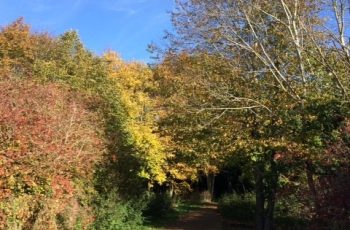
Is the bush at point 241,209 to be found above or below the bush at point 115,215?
above

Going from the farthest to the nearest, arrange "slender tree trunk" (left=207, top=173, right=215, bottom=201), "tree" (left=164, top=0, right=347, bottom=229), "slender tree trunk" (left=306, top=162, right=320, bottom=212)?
1. "slender tree trunk" (left=207, top=173, right=215, bottom=201)
2. "tree" (left=164, top=0, right=347, bottom=229)
3. "slender tree trunk" (left=306, top=162, right=320, bottom=212)

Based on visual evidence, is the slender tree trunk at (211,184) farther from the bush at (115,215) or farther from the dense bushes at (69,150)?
the bush at (115,215)

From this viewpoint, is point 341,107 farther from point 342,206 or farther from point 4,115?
point 4,115

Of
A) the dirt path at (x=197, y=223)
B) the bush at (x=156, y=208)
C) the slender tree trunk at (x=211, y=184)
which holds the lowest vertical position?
the dirt path at (x=197, y=223)

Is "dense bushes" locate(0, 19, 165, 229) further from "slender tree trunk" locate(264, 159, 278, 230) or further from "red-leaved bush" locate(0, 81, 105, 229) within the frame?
"slender tree trunk" locate(264, 159, 278, 230)

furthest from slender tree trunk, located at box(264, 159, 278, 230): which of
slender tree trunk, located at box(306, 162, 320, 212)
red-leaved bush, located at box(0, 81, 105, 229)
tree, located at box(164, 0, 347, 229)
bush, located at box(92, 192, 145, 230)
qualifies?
red-leaved bush, located at box(0, 81, 105, 229)

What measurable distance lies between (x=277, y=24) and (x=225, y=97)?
3111mm

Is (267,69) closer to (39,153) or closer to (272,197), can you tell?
(272,197)

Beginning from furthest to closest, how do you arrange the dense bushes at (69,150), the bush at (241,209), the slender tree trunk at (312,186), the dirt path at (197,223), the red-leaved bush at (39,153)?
1. the bush at (241,209)
2. the dirt path at (197,223)
3. the dense bushes at (69,150)
4. the red-leaved bush at (39,153)
5. the slender tree trunk at (312,186)

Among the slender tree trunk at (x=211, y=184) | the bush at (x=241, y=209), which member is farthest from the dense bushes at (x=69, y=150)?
the slender tree trunk at (x=211, y=184)

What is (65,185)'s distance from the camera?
12523 mm

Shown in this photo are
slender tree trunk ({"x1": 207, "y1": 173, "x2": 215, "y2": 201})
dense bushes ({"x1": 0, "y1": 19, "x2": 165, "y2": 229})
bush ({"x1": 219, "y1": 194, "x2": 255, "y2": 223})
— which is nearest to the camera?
dense bushes ({"x1": 0, "y1": 19, "x2": 165, "y2": 229})

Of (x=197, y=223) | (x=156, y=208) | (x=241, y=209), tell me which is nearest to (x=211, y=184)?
(x=241, y=209)

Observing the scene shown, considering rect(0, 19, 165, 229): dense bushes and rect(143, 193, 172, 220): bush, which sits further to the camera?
rect(143, 193, 172, 220): bush
